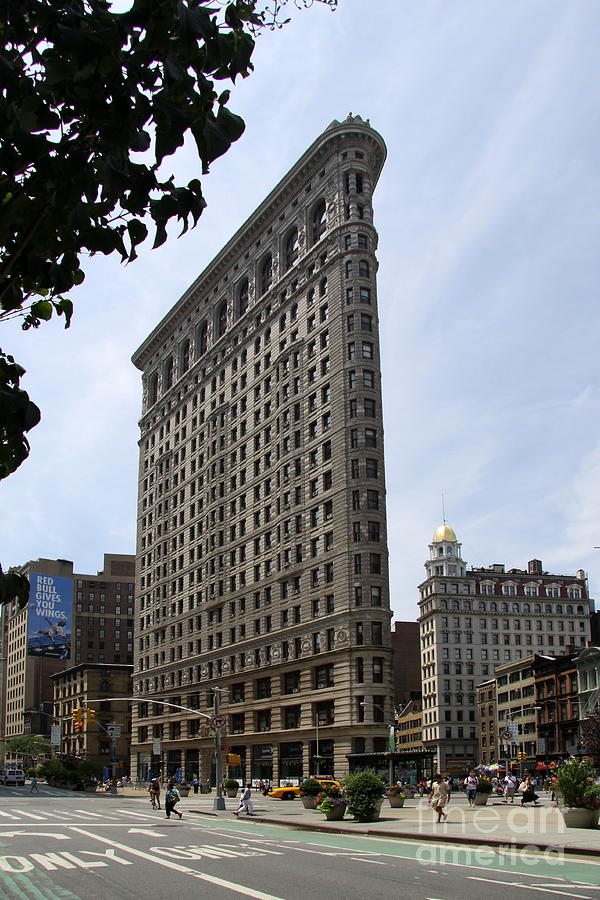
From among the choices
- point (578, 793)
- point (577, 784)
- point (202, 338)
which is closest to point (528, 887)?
point (577, 784)

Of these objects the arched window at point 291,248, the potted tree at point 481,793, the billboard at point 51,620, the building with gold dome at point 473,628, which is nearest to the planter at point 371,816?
the potted tree at point 481,793

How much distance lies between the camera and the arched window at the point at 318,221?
85688 millimetres

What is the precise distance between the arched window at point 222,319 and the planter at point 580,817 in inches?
3206

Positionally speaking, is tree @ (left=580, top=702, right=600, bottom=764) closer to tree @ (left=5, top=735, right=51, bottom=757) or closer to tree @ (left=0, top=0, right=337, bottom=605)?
tree @ (left=0, top=0, right=337, bottom=605)

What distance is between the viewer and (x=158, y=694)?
4210 inches

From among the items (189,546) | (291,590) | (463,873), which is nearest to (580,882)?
(463,873)

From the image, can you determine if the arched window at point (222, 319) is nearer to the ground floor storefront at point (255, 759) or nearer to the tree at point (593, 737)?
the ground floor storefront at point (255, 759)

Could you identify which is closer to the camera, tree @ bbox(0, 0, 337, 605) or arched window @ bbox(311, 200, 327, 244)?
tree @ bbox(0, 0, 337, 605)

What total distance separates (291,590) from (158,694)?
35908 mm

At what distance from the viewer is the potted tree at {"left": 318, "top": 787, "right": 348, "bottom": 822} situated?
36.4 meters

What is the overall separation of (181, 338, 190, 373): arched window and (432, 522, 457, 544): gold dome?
267 feet

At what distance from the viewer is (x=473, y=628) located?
164750mm

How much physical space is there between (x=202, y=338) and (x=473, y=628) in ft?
277

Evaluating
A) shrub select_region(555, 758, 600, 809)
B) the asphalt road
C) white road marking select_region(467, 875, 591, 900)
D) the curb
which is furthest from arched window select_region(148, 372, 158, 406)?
white road marking select_region(467, 875, 591, 900)
